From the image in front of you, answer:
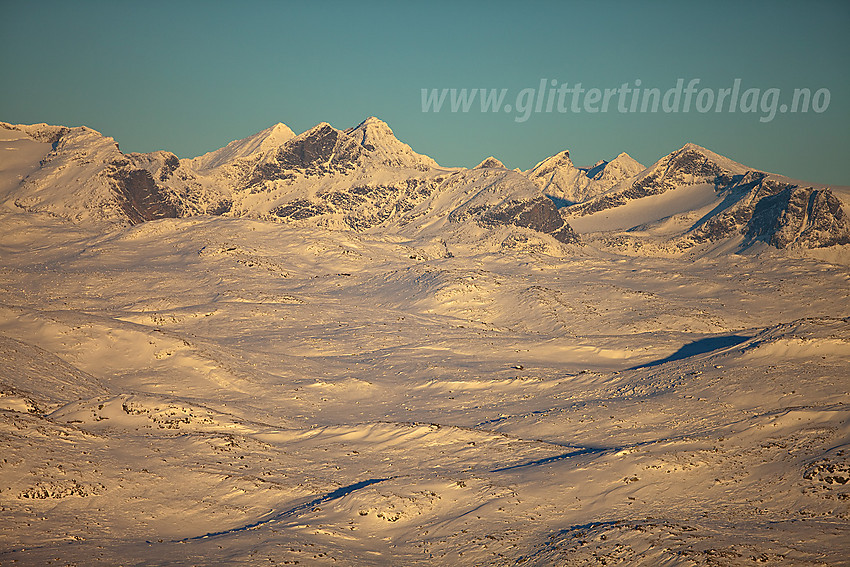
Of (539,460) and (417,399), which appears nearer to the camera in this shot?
(539,460)

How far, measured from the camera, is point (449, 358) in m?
93.7

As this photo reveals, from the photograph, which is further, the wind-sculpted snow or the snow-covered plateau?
the wind-sculpted snow

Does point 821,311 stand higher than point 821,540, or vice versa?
point 821,311

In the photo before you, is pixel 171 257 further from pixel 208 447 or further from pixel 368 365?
pixel 208 447

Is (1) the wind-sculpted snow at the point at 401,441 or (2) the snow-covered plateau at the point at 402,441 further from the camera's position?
(1) the wind-sculpted snow at the point at 401,441

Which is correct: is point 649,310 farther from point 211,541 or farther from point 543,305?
point 211,541

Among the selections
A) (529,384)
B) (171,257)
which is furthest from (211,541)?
(171,257)

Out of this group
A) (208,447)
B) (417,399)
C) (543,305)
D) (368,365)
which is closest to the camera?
(208,447)

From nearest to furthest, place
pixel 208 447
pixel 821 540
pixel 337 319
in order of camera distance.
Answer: pixel 821 540, pixel 208 447, pixel 337 319

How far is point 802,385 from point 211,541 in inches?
1981

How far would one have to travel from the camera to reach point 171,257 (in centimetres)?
16575

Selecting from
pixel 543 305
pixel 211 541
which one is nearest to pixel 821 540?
pixel 211 541

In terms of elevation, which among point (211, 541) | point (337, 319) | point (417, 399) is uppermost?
point (337, 319)

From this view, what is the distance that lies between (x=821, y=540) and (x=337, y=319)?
3530 inches
